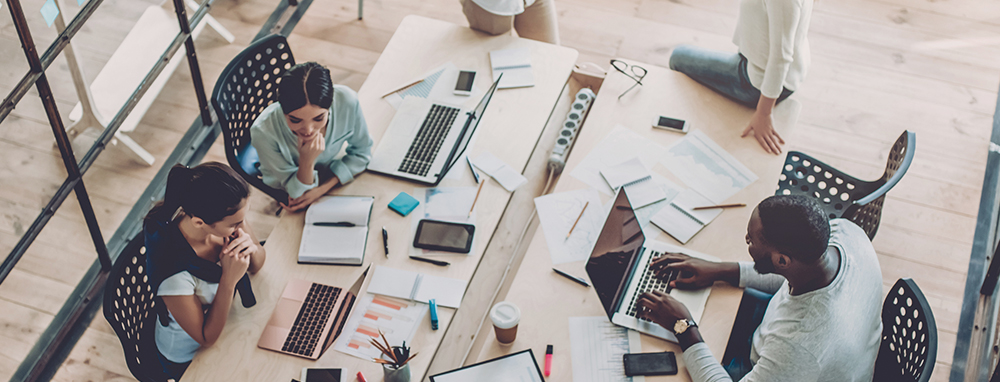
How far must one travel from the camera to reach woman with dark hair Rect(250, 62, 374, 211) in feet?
7.27

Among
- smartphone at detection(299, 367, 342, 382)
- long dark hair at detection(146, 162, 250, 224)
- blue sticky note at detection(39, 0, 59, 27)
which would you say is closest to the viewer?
long dark hair at detection(146, 162, 250, 224)

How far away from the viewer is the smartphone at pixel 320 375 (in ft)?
6.58

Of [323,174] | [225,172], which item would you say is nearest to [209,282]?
[225,172]

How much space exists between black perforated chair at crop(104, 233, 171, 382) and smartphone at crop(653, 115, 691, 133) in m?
1.73

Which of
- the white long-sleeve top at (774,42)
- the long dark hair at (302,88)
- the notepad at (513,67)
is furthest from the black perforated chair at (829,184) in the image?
the long dark hair at (302,88)

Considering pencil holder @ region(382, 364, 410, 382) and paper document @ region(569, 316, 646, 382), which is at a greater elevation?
paper document @ region(569, 316, 646, 382)

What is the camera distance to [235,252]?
2033 millimetres

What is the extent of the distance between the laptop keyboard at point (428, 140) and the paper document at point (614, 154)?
48cm

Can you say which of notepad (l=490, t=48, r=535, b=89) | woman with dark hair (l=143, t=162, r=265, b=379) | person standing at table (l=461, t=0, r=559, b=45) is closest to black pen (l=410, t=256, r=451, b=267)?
woman with dark hair (l=143, t=162, r=265, b=379)

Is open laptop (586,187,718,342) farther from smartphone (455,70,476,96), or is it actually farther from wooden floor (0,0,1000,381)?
wooden floor (0,0,1000,381)

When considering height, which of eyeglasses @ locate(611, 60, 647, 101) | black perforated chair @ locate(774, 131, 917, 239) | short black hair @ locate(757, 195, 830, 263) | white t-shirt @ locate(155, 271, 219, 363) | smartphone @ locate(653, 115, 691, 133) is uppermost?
short black hair @ locate(757, 195, 830, 263)

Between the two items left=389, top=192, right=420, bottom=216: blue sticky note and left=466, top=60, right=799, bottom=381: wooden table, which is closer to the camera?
left=466, top=60, right=799, bottom=381: wooden table


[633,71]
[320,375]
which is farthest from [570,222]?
[320,375]

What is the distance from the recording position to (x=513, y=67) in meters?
2.88
